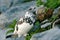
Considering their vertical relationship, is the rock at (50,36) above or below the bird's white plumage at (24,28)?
above

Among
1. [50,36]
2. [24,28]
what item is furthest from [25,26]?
[50,36]

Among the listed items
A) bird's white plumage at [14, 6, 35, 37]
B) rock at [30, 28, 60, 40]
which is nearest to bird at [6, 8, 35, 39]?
bird's white plumage at [14, 6, 35, 37]

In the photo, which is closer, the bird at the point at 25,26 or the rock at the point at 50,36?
the rock at the point at 50,36

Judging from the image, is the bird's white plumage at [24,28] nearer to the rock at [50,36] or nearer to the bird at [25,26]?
the bird at [25,26]

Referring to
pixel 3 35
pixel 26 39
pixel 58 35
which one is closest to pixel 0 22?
pixel 3 35

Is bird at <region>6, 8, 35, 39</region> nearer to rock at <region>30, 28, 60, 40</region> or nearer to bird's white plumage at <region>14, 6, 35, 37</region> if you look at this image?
bird's white plumage at <region>14, 6, 35, 37</region>

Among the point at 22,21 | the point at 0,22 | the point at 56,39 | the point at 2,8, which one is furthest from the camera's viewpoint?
the point at 2,8

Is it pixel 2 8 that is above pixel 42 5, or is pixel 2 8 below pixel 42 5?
below

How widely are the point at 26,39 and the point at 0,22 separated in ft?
11.7

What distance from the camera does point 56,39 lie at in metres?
5.84

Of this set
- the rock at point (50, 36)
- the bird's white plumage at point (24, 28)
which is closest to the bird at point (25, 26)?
the bird's white plumage at point (24, 28)

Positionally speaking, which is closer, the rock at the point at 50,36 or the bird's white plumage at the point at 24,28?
the rock at the point at 50,36

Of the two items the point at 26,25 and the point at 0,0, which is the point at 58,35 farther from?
the point at 0,0

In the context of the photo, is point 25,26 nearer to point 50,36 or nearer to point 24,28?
point 24,28
